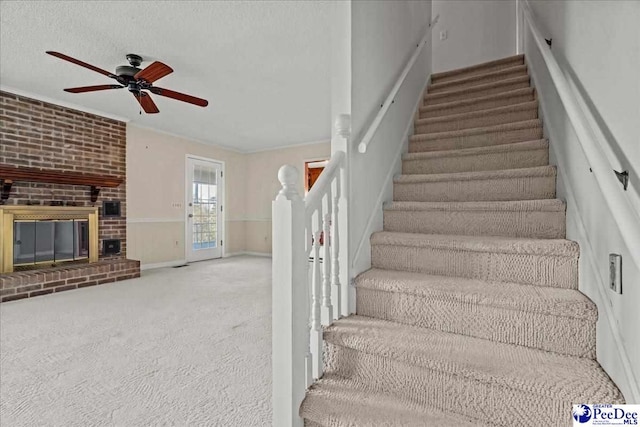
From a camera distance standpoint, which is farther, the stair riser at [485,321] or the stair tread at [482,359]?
the stair riser at [485,321]

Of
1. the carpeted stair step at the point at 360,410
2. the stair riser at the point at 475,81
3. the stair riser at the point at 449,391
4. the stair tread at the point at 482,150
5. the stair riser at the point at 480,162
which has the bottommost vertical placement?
the carpeted stair step at the point at 360,410

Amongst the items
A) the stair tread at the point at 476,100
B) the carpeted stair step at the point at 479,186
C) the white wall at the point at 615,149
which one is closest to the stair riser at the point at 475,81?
the stair tread at the point at 476,100

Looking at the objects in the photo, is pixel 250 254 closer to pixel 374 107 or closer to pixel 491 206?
pixel 374 107

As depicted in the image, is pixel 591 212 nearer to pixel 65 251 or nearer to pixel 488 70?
pixel 488 70

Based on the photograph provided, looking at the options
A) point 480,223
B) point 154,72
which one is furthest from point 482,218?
point 154,72

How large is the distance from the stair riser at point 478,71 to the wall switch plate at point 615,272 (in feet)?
9.37

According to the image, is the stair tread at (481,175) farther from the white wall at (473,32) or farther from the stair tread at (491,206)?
the white wall at (473,32)

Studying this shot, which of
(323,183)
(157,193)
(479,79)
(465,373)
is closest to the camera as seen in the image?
(465,373)

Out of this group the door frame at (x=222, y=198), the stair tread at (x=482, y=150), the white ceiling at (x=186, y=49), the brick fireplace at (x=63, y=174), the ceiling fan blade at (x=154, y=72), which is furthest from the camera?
the door frame at (x=222, y=198)

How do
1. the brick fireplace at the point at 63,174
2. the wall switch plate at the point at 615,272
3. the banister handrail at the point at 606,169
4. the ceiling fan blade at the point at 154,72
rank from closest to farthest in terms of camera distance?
1. the banister handrail at the point at 606,169
2. the wall switch plate at the point at 615,272
3. the ceiling fan blade at the point at 154,72
4. the brick fireplace at the point at 63,174

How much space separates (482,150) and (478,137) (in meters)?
0.26

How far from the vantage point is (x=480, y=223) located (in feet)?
5.99

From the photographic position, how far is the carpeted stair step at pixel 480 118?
2400 millimetres

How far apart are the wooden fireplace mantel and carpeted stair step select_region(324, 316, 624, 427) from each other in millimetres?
4277
